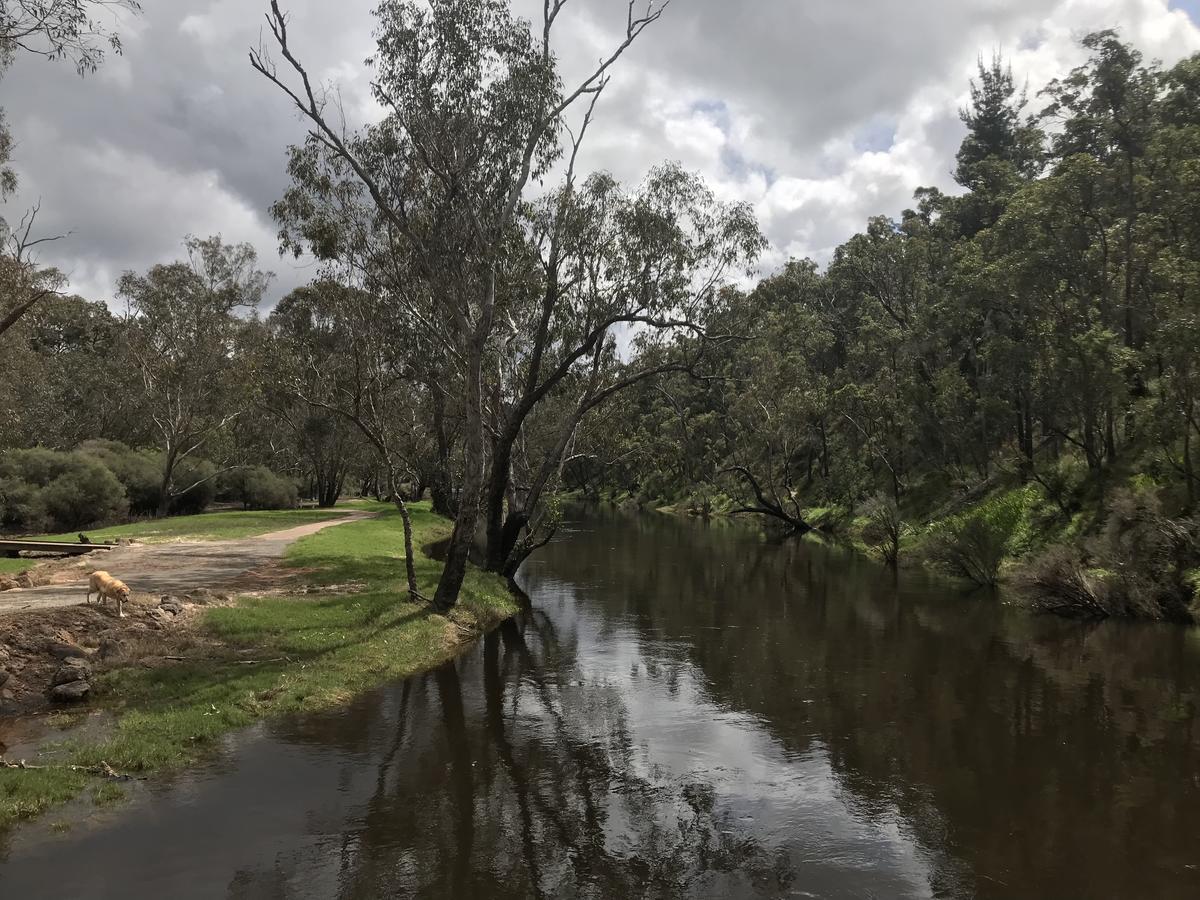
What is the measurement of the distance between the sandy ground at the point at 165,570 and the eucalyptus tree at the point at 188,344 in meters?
20.1

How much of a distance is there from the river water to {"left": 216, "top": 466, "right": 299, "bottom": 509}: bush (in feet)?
133

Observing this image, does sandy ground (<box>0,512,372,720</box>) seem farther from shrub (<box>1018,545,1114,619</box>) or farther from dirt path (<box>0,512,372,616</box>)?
shrub (<box>1018,545,1114,619</box>)

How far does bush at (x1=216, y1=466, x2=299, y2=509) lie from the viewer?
53344mm

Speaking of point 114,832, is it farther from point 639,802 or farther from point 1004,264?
point 1004,264

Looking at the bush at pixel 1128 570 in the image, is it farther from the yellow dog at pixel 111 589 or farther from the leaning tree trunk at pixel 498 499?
the yellow dog at pixel 111 589

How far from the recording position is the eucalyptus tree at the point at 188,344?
148ft

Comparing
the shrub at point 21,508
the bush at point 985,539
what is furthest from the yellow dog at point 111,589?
the bush at point 985,539

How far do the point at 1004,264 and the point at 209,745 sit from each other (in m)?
34.8

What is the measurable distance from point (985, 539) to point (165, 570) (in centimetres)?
2656

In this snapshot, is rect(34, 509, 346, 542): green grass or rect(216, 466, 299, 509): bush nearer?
rect(34, 509, 346, 542): green grass

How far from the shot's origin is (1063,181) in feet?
100

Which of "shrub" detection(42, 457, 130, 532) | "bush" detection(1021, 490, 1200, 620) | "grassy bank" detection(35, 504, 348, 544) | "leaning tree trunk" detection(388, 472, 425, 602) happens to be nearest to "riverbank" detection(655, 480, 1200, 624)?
"bush" detection(1021, 490, 1200, 620)

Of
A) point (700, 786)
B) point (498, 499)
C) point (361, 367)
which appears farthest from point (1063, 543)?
point (361, 367)

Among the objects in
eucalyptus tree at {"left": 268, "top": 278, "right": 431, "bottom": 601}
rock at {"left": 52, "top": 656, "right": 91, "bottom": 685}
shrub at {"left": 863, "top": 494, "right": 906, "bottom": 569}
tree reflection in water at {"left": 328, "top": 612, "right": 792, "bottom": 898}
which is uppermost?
eucalyptus tree at {"left": 268, "top": 278, "right": 431, "bottom": 601}
